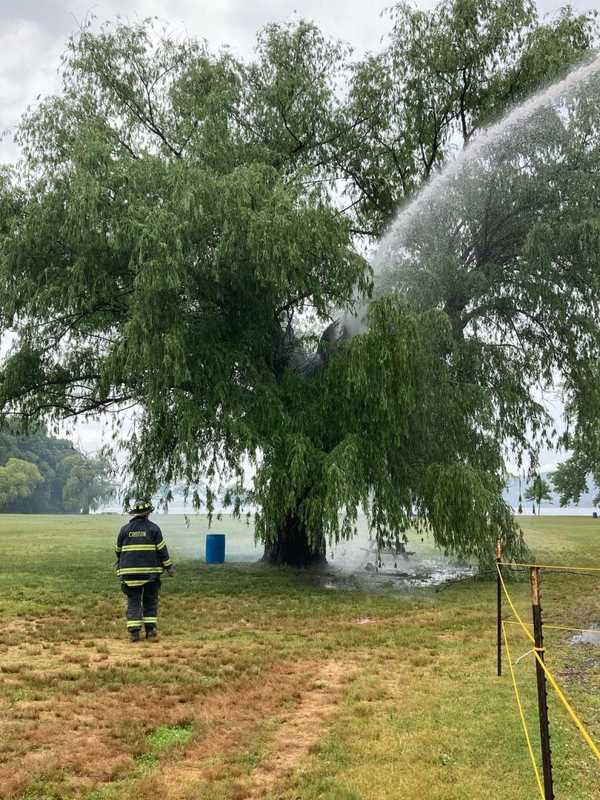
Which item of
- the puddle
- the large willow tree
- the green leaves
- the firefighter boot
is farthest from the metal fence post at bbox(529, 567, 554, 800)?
the green leaves

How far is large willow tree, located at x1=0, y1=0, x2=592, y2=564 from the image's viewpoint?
471 inches

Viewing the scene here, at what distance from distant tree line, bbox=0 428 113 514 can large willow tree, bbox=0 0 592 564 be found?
193 feet

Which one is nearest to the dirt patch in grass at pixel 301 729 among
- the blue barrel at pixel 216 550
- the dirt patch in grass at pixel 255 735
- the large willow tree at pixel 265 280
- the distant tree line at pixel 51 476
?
the dirt patch in grass at pixel 255 735

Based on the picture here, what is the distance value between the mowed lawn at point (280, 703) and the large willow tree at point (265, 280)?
2.74 metres

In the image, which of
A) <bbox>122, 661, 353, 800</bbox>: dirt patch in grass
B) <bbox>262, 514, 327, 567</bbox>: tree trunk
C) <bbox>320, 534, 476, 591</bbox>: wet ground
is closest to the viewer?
<bbox>122, 661, 353, 800</bbox>: dirt patch in grass

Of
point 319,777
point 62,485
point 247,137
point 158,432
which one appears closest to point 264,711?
point 319,777

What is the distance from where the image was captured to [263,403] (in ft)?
41.2

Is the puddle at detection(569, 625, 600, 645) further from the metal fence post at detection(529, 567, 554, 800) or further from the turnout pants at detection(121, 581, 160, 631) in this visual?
the turnout pants at detection(121, 581, 160, 631)

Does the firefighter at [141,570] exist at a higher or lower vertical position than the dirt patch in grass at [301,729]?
higher

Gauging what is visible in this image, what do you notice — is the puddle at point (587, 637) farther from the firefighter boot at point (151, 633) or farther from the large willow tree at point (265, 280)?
the firefighter boot at point (151, 633)

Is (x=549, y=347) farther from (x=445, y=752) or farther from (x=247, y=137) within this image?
(x=445, y=752)

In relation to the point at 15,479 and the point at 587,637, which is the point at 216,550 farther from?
the point at 15,479

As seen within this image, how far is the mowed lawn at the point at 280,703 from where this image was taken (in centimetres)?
416

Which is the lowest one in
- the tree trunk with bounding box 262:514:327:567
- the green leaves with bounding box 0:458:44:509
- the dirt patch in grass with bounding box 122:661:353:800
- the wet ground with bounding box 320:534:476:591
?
the wet ground with bounding box 320:534:476:591
